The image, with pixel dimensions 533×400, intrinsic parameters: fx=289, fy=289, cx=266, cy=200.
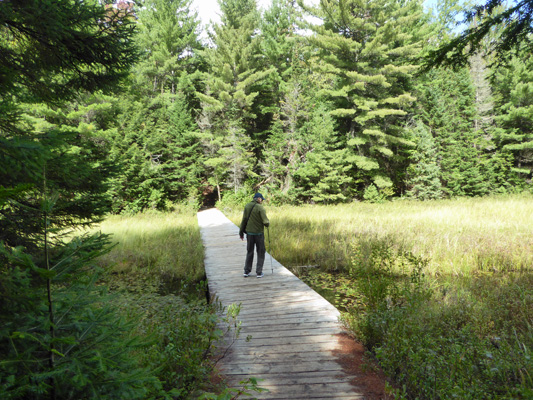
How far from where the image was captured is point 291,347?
353 centimetres

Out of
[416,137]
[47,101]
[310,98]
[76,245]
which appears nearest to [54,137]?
[47,101]

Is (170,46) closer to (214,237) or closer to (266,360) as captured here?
(214,237)

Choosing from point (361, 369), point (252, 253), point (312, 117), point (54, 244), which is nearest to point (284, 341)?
point (361, 369)

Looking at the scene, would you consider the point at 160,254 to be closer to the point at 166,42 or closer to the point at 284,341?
the point at 284,341

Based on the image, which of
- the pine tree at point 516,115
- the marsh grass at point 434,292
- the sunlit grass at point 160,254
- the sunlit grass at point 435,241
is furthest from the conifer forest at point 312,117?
the marsh grass at point 434,292

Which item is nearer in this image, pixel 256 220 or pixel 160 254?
pixel 256 220

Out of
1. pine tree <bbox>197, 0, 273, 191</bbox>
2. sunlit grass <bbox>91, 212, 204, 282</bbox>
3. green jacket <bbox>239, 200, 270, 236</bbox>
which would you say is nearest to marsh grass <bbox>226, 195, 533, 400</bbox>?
green jacket <bbox>239, 200, 270, 236</bbox>

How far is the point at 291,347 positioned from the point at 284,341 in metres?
0.16

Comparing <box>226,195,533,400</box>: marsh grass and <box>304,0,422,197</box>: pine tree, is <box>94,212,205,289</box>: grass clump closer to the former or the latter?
<box>226,195,533,400</box>: marsh grass

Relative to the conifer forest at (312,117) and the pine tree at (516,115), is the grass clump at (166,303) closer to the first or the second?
the conifer forest at (312,117)

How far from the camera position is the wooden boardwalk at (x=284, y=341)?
285cm

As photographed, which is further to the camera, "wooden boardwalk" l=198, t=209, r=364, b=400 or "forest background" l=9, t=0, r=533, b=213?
"forest background" l=9, t=0, r=533, b=213

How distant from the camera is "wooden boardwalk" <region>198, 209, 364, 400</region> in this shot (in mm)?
2852

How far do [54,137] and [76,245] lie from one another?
2798 mm
